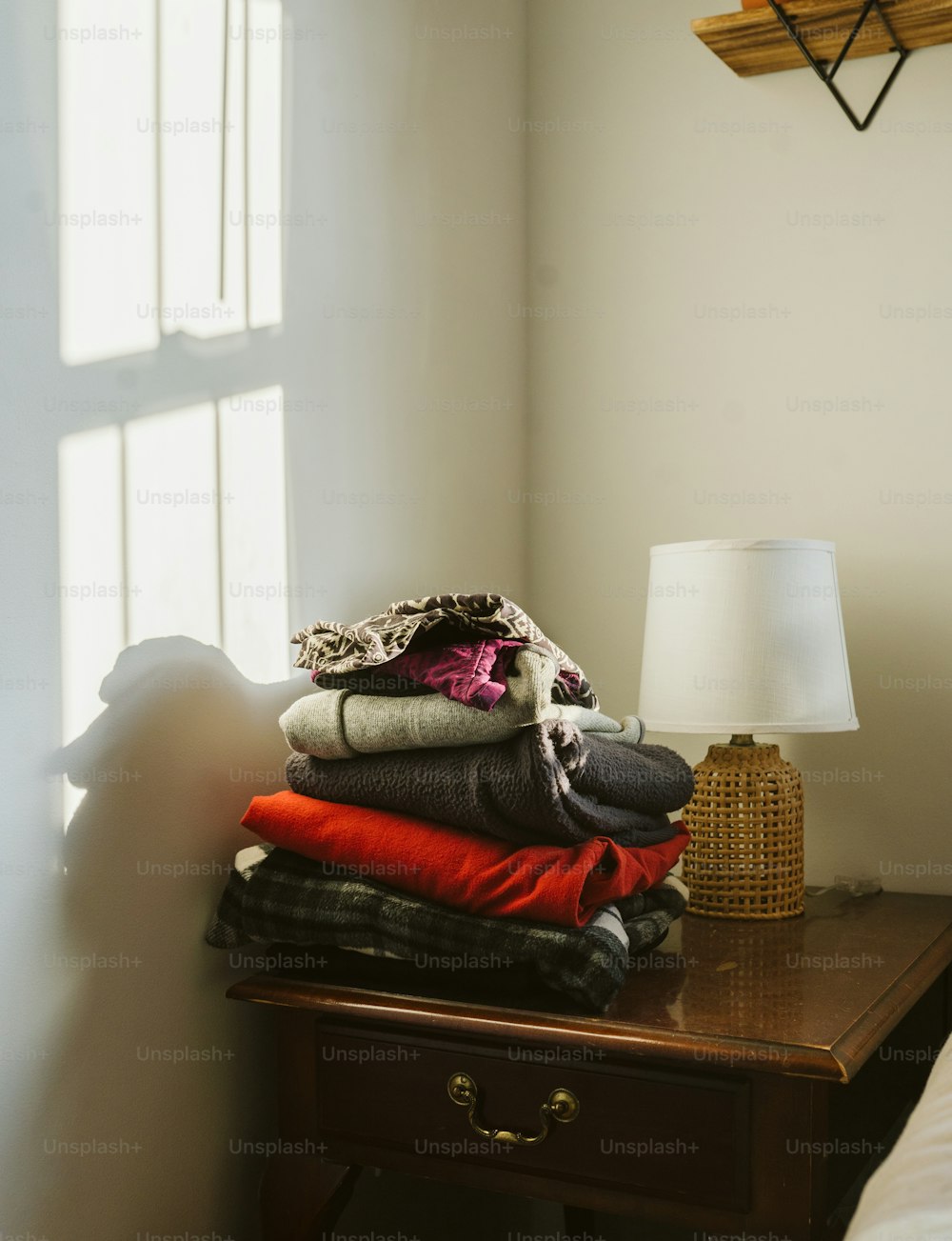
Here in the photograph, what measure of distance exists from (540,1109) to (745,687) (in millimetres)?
550

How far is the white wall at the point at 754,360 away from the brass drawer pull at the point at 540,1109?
2.44 feet

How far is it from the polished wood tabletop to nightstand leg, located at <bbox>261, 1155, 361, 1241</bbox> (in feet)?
0.62

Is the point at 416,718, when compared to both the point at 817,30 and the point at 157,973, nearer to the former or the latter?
the point at 157,973

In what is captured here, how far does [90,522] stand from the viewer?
1114 mm

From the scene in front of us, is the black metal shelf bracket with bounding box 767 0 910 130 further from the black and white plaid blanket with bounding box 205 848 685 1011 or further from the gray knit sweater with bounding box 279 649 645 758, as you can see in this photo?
the black and white plaid blanket with bounding box 205 848 685 1011

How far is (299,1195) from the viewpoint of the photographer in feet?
4.13

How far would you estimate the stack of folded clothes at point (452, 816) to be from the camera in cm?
111

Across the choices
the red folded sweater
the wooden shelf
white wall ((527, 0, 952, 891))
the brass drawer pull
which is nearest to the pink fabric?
the red folded sweater

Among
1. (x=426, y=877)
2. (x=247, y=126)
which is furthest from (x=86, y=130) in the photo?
(x=426, y=877)

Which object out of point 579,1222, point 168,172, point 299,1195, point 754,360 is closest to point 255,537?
point 168,172

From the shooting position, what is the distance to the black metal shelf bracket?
159cm

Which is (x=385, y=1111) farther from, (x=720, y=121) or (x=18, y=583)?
(x=720, y=121)

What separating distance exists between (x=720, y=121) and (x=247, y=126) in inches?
31.2

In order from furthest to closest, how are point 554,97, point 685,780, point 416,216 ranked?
point 554,97 → point 416,216 → point 685,780
